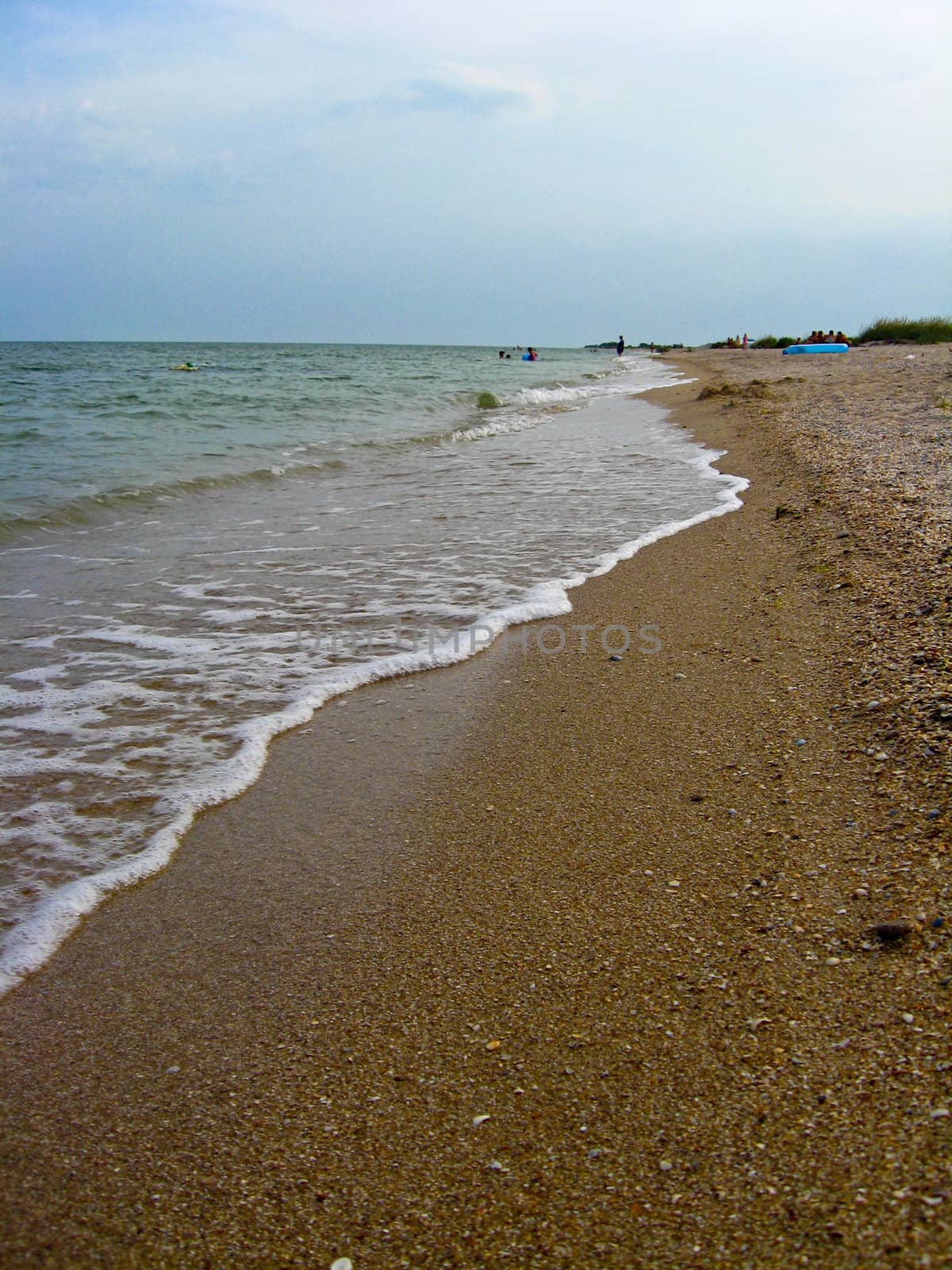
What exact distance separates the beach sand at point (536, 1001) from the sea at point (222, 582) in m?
0.29

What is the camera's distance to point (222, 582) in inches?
236

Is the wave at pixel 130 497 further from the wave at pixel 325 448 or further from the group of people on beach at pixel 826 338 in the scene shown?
the group of people on beach at pixel 826 338

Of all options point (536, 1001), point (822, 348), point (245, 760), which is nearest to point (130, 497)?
point (245, 760)

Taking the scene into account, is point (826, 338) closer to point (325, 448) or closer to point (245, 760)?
point (325, 448)

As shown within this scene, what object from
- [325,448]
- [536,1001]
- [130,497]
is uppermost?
[325,448]

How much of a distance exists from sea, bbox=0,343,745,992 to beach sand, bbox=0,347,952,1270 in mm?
295

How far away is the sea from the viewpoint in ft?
10.3

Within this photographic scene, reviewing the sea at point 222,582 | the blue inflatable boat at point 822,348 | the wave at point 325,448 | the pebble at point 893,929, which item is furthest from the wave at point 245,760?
the blue inflatable boat at point 822,348

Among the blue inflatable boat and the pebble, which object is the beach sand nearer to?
the pebble

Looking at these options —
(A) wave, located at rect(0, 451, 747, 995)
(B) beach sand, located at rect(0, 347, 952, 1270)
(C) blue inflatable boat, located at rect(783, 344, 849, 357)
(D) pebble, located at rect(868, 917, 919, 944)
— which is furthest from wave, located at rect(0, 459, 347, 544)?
(C) blue inflatable boat, located at rect(783, 344, 849, 357)

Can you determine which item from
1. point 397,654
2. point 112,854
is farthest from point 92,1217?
point 397,654

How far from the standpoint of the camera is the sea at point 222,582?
10.3 feet

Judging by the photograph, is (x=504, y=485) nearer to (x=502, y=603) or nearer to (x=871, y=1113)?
(x=502, y=603)

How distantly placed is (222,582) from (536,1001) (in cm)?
454
